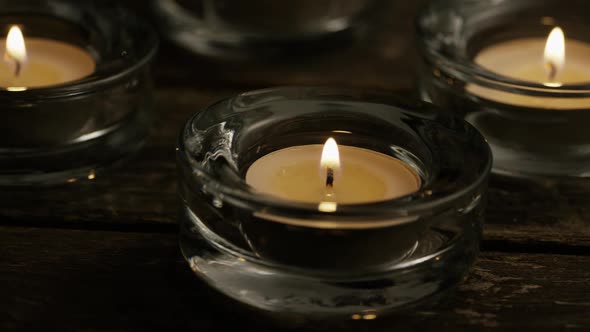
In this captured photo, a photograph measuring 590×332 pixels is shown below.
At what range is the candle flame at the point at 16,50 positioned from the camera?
81 cm

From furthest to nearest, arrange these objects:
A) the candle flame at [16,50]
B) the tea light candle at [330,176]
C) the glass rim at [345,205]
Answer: the candle flame at [16,50] < the tea light candle at [330,176] < the glass rim at [345,205]

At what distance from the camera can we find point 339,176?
658mm

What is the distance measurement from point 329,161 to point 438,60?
184 mm

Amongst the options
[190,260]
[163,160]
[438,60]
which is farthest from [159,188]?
[438,60]

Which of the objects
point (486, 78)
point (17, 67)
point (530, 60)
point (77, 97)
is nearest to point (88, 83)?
point (77, 97)

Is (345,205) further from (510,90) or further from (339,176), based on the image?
(510,90)

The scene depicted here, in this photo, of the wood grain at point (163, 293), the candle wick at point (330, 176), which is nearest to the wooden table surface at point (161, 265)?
the wood grain at point (163, 293)

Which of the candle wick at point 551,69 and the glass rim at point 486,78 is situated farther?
the candle wick at point 551,69

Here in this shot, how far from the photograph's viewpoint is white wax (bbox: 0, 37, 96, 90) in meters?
0.81

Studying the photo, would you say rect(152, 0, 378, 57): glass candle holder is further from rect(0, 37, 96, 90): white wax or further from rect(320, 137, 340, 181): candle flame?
rect(320, 137, 340, 181): candle flame

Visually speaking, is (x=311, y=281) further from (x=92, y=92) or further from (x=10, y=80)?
(x=10, y=80)

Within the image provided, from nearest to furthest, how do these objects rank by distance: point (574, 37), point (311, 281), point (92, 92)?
point (311, 281), point (92, 92), point (574, 37)

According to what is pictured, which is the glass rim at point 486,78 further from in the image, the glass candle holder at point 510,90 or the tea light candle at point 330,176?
the tea light candle at point 330,176

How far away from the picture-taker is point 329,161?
0.66 meters
